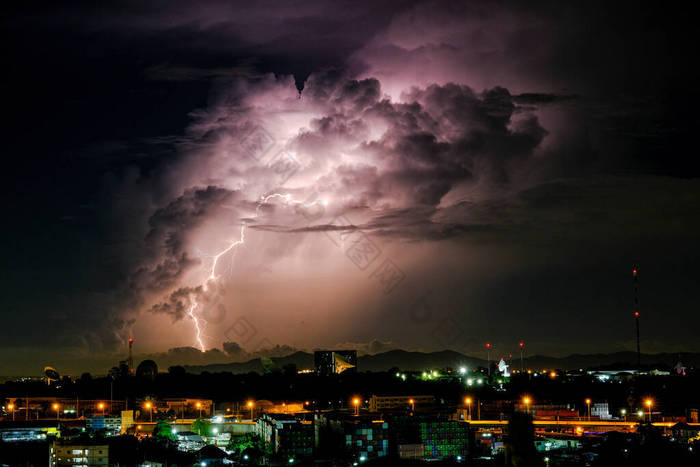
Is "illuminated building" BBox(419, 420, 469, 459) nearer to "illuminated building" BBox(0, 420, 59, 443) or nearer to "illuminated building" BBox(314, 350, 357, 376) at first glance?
"illuminated building" BBox(0, 420, 59, 443)

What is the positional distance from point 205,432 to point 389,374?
76844mm

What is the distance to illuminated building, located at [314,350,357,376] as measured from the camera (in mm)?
122250

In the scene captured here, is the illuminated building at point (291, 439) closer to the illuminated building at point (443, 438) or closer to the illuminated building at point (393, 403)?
the illuminated building at point (443, 438)

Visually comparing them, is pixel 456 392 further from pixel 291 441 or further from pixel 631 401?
pixel 291 441

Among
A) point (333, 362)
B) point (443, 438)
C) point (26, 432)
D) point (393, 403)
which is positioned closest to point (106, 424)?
point (26, 432)

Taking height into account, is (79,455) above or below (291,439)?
below

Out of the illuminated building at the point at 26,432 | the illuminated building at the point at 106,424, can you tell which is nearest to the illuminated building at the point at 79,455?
the illuminated building at the point at 26,432

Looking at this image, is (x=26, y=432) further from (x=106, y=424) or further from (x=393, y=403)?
(x=393, y=403)

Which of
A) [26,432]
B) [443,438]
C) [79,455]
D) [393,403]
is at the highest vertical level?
[26,432]

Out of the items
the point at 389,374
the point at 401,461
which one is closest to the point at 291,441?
the point at 401,461

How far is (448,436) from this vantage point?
153 ft

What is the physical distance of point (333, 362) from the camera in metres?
123

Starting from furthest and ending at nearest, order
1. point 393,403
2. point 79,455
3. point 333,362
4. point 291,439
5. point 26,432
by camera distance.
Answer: point 333,362
point 393,403
point 26,432
point 291,439
point 79,455

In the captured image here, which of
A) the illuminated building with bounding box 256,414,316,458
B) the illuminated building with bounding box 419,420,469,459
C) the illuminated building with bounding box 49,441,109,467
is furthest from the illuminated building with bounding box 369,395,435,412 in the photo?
the illuminated building with bounding box 49,441,109,467
